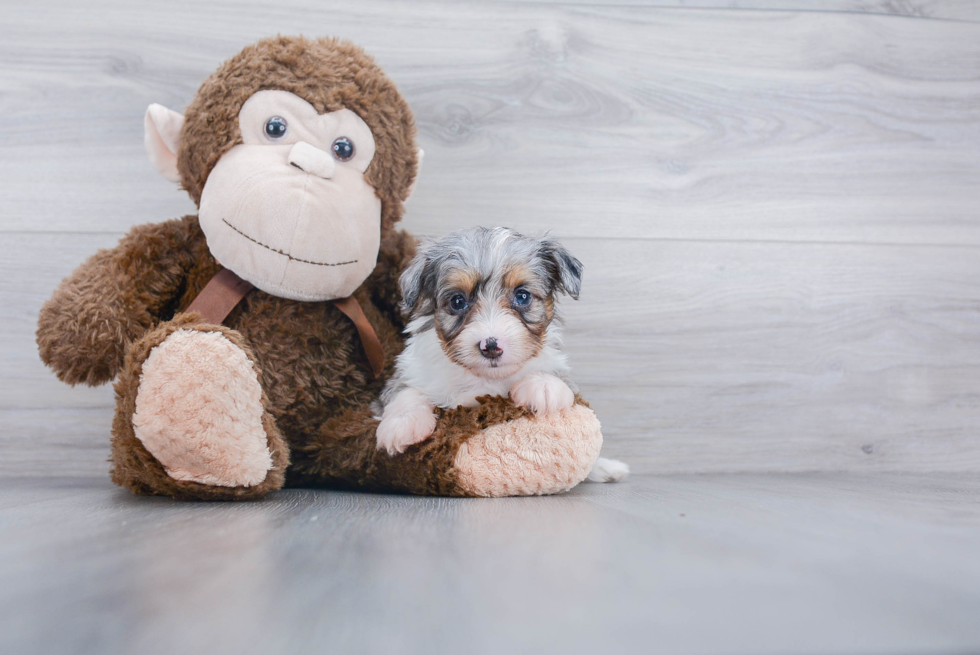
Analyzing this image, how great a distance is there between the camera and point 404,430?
1104 mm

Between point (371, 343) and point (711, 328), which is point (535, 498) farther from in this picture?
point (711, 328)

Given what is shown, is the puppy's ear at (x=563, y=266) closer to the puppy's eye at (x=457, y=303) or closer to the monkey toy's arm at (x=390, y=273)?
the puppy's eye at (x=457, y=303)

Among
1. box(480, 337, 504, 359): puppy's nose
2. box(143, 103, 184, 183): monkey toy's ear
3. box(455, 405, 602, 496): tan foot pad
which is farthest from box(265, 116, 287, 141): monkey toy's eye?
box(455, 405, 602, 496): tan foot pad

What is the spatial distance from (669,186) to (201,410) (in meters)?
1.23

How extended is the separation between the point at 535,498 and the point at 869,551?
0.49 m

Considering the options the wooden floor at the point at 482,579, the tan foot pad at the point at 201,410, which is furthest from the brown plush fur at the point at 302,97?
the wooden floor at the point at 482,579

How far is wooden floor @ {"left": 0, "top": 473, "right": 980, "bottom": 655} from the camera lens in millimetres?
539

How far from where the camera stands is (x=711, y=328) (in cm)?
169

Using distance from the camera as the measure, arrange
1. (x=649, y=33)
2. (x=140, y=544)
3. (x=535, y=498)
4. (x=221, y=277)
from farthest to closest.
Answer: (x=649, y=33)
(x=221, y=277)
(x=535, y=498)
(x=140, y=544)

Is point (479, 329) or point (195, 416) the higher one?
point (479, 329)

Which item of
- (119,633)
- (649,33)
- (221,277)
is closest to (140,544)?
(119,633)

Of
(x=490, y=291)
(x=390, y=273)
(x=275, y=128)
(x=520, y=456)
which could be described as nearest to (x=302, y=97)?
(x=275, y=128)

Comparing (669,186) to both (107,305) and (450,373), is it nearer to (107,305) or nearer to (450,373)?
(450,373)

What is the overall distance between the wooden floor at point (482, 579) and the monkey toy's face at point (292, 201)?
406 millimetres
